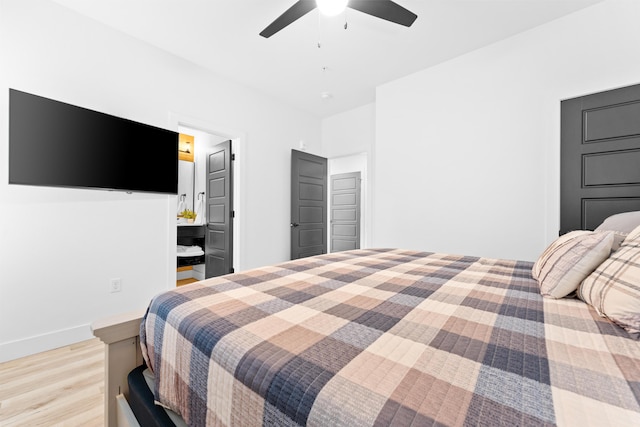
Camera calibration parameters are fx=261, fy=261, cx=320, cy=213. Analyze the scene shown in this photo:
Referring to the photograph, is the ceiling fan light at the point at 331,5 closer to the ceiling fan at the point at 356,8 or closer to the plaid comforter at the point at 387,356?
the ceiling fan at the point at 356,8

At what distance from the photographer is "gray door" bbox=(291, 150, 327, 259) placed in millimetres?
4211

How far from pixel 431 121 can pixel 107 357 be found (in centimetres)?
347

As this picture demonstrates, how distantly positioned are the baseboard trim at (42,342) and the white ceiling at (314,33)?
9.07ft

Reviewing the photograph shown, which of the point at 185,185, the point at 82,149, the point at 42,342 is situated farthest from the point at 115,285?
the point at 185,185

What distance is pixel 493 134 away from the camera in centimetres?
272

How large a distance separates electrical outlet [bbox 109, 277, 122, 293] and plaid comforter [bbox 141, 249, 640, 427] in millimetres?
1953

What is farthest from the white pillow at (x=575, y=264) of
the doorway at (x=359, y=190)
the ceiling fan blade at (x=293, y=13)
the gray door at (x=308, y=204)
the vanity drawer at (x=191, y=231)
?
the doorway at (x=359, y=190)

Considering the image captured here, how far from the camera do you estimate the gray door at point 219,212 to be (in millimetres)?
3584

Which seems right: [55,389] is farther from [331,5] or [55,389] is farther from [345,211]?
[345,211]

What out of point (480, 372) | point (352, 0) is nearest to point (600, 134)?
point (352, 0)

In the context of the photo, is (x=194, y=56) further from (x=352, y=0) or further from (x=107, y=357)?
(x=107, y=357)

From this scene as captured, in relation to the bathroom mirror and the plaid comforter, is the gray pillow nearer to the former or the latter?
the plaid comforter

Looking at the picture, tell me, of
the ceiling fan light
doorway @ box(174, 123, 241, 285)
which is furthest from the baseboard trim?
the ceiling fan light

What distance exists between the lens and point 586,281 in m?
0.93
